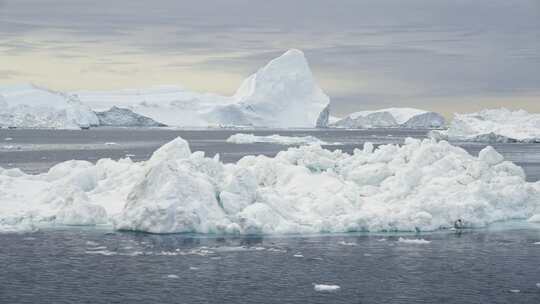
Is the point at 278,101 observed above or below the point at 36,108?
above

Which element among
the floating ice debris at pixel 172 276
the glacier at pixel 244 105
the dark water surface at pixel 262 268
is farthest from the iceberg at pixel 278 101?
the floating ice debris at pixel 172 276

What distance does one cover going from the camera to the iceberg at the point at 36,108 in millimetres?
170750

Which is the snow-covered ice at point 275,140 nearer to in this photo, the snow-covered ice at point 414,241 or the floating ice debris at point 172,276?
the snow-covered ice at point 414,241

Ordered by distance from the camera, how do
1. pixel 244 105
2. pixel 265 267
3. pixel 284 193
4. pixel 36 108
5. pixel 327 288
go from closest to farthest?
pixel 327 288 < pixel 265 267 < pixel 284 193 < pixel 36 108 < pixel 244 105

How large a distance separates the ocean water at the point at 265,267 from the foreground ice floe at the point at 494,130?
91789 mm

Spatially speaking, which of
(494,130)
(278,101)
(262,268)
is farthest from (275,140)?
(278,101)

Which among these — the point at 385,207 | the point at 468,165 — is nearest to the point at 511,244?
the point at 385,207

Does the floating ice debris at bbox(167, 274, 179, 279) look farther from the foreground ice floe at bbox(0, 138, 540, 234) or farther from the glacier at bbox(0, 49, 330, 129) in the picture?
the glacier at bbox(0, 49, 330, 129)

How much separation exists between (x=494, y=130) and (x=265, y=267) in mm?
110069

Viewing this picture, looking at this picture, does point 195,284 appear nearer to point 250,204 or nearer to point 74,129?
point 250,204

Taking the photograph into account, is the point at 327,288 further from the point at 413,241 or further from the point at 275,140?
the point at 275,140

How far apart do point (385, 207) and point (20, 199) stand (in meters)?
18.4

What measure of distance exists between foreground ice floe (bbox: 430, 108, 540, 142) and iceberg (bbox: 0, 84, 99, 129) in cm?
9051

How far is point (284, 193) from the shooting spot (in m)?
37.3
